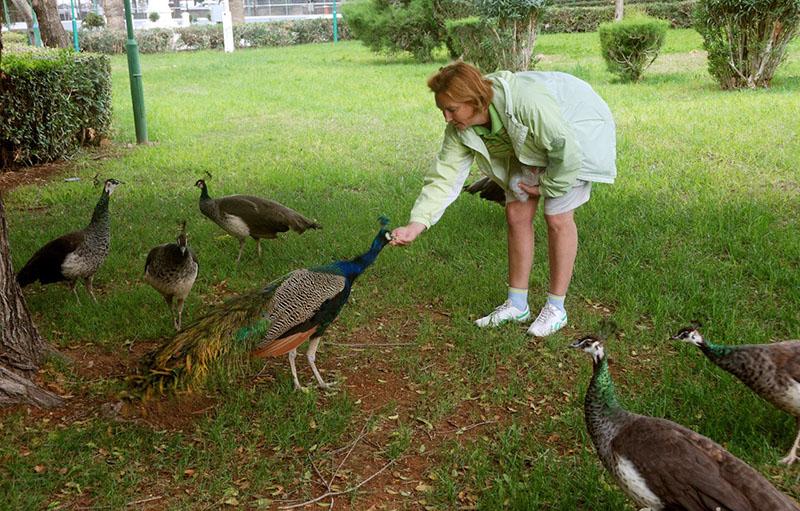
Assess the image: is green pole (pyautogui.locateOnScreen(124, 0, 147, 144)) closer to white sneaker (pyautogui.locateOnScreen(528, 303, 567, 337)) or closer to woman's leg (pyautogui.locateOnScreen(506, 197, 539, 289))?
woman's leg (pyautogui.locateOnScreen(506, 197, 539, 289))

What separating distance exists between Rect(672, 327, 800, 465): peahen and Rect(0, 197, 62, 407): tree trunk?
11.0 ft

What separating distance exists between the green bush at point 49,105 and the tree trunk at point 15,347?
17.9ft

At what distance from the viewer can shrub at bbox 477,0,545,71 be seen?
15062 millimetres

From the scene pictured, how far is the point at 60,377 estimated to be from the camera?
4289 mm

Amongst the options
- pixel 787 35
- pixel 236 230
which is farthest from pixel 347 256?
pixel 787 35

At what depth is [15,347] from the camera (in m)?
4.17

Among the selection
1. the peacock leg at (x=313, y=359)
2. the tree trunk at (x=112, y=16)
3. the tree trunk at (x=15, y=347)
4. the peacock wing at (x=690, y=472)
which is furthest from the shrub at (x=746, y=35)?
the tree trunk at (x=112, y=16)

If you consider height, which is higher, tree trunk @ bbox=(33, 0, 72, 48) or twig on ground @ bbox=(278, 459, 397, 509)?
tree trunk @ bbox=(33, 0, 72, 48)

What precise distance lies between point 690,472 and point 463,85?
2.22 m

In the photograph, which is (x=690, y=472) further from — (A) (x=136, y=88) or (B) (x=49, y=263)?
(A) (x=136, y=88)

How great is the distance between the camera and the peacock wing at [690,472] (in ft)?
8.52

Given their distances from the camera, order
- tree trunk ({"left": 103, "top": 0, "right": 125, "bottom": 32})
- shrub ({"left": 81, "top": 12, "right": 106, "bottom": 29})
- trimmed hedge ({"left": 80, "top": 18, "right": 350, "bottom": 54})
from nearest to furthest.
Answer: trimmed hedge ({"left": 80, "top": 18, "right": 350, "bottom": 54}) → tree trunk ({"left": 103, "top": 0, "right": 125, "bottom": 32}) → shrub ({"left": 81, "top": 12, "right": 106, "bottom": 29})

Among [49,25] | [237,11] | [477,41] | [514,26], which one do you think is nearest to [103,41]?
[237,11]

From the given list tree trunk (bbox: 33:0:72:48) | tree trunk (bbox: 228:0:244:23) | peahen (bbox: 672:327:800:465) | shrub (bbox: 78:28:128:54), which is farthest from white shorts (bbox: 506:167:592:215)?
tree trunk (bbox: 228:0:244:23)
